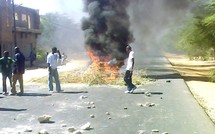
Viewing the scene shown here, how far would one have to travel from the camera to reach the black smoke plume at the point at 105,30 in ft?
63.5

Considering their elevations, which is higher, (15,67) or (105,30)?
(105,30)

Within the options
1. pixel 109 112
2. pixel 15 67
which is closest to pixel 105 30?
pixel 15 67

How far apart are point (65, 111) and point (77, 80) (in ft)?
23.9

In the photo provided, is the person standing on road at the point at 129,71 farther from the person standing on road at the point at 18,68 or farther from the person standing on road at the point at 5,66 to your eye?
the person standing on road at the point at 5,66

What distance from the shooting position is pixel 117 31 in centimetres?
2006

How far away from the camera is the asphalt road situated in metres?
6.67

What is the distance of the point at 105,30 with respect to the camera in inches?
786

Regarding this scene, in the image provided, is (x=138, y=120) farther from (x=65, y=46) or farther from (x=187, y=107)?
(x=65, y=46)

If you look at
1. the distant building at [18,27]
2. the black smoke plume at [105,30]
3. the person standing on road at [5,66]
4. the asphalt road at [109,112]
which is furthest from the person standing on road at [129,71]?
the distant building at [18,27]

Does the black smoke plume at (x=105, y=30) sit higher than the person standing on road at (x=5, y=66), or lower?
higher

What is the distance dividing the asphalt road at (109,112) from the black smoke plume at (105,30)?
728 cm

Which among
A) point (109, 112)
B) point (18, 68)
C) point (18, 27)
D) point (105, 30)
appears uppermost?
point (18, 27)

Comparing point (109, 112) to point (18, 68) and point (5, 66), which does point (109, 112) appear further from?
point (5, 66)

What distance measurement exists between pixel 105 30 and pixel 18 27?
1886cm
